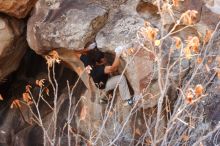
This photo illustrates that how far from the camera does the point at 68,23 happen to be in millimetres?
3572

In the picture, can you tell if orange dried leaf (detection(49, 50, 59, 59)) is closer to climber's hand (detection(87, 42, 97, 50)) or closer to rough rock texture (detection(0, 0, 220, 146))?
rough rock texture (detection(0, 0, 220, 146))

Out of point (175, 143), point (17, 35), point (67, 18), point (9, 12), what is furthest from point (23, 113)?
point (175, 143)

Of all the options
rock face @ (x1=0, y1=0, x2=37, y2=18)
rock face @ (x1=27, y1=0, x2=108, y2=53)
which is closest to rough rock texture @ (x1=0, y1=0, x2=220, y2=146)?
rock face @ (x1=27, y1=0, x2=108, y2=53)

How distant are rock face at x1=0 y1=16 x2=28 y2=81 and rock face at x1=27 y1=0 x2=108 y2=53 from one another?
1.41ft

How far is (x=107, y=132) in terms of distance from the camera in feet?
12.4

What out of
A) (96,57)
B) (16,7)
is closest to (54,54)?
(96,57)

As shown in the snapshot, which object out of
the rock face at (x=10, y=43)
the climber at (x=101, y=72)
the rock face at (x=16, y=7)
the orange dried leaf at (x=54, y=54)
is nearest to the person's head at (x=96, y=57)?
the climber at (x=101, y=72)

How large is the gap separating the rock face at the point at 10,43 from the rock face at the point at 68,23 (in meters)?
0.43

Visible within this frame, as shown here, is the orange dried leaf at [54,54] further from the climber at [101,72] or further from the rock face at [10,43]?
the rock face at [10,43]

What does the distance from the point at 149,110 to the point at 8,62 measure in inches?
65.5

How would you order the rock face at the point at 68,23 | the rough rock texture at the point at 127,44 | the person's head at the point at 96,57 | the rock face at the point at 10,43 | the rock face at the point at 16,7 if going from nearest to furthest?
the rough rock texture at the point at 127,44 < the rock face at the point at 68,23 < the person's head at the point at 96,57 < the rock face at the point at 16,7 < the rock face at the point at 10,43

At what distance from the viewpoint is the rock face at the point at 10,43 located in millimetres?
4062

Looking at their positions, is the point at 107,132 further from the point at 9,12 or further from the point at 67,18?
the point at 9,12

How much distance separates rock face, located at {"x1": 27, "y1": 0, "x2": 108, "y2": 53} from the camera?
11.6ft
